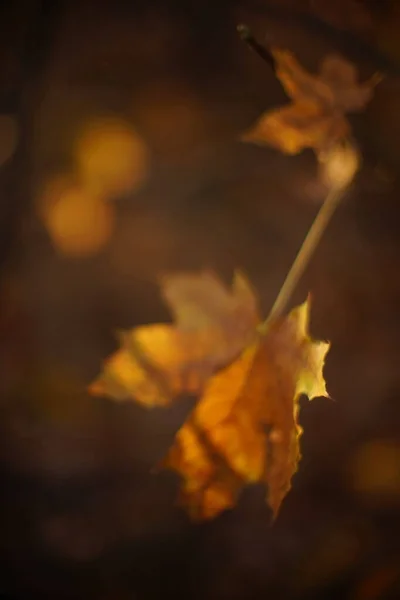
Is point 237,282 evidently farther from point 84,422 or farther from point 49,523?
point 49,523

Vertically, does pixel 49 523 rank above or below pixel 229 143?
below

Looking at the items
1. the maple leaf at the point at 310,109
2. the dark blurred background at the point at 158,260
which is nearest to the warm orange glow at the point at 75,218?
the dark blurred background at the point at 158,260

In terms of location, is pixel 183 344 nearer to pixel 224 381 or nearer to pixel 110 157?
pixel 224 381

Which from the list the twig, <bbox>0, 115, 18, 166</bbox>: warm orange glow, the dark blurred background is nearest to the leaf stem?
the dark blurred background

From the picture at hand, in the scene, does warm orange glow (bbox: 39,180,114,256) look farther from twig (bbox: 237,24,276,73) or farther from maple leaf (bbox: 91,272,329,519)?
twig (bbox: 237,24,276,73)

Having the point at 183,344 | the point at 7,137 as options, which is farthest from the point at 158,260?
the point at 7,137

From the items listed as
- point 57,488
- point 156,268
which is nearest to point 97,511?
point 57,488

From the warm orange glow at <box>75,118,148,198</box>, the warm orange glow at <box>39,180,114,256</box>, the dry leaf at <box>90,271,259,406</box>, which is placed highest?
the warm orange glow at <box>75,118,148,198</box>
